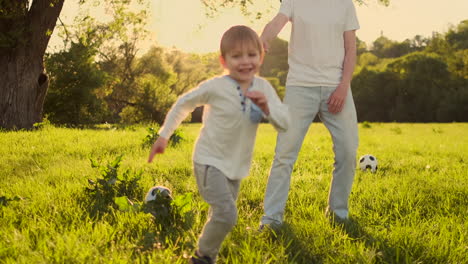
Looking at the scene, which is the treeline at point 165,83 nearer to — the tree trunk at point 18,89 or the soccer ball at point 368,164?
the tree trunk at point 18,89

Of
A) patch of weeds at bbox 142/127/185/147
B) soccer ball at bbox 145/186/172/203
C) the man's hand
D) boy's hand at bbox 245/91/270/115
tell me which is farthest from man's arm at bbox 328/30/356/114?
patch of weeds at bbox 142/127/185/147

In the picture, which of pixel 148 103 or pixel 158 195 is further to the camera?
pixel 148 103

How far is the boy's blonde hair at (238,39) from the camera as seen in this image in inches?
97.9

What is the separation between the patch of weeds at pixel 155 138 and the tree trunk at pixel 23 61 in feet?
18.8

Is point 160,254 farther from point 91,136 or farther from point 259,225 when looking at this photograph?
point 91,136

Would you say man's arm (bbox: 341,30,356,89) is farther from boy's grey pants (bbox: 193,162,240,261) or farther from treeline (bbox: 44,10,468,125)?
treeline (bbox: 44,10,468,125)

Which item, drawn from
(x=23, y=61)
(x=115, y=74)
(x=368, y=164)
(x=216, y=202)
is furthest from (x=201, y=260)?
(x=115, y=74)

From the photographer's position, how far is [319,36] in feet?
12.3

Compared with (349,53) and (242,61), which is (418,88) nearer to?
(349,53)

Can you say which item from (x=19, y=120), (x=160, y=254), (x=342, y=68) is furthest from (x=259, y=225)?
(x=19, y=120)

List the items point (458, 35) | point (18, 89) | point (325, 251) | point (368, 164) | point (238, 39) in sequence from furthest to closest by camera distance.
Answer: point (458, 35)
point (18, 89)
point (368, 164)
point (325, 251)
point (238, 39)

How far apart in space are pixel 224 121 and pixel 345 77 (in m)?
1.66

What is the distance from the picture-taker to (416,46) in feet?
240

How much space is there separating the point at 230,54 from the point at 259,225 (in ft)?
5.55
